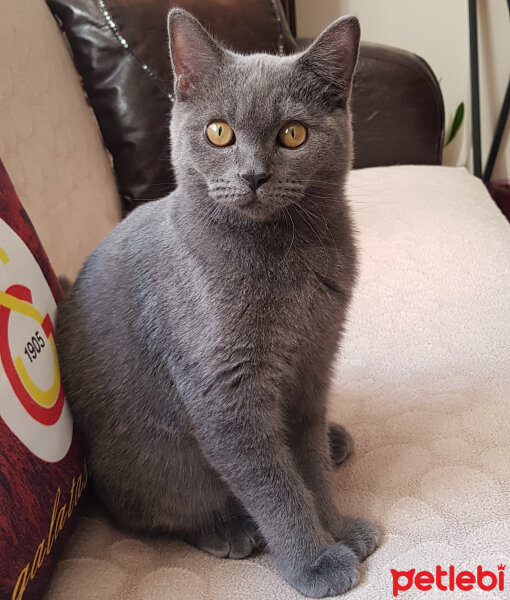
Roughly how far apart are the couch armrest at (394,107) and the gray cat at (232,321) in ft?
3.25

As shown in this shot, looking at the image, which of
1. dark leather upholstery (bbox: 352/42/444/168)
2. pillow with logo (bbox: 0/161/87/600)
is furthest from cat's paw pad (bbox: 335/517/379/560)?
dark leather upholstery (bbox: 352/42/444/168)

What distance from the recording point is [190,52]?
80 cm

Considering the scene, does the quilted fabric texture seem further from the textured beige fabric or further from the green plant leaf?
the green plant leaf

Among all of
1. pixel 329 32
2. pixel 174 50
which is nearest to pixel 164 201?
pixel 174 50

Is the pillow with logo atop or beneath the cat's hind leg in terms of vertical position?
atop

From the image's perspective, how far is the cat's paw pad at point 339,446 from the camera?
0.96 metres

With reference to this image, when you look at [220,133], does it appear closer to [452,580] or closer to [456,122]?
[452,580]

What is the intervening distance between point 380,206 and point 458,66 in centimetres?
134

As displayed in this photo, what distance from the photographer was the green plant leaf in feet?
8.33

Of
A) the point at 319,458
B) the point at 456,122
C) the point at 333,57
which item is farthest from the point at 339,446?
the point at 456,122

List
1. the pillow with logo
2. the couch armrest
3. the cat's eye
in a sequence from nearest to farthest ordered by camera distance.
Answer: the pillow with logo → the cat's eye → the couch armrest

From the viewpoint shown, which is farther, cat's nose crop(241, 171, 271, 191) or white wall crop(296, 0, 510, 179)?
white wall crop(296, 0, 510, 179)

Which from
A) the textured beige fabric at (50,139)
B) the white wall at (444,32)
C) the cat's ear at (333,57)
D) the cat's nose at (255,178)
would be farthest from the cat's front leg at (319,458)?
the white wall at (444,32)

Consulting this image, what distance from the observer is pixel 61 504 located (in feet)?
2.51
